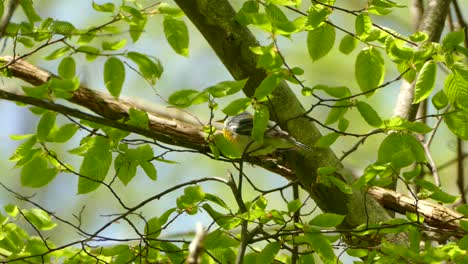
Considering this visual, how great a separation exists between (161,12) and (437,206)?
190cm

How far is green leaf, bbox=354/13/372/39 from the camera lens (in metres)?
2.73

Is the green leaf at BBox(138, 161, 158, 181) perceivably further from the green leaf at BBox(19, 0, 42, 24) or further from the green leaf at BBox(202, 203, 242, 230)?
the green leaf at BBox(19, 0, 42, 24)

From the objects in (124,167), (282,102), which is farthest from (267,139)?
(124,167)

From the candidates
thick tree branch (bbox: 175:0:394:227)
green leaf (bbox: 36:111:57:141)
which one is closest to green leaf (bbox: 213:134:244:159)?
thick tree branch (bbox: 175:0:394:227)

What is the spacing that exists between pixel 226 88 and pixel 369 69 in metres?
0.78

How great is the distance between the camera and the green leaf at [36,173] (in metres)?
2.91

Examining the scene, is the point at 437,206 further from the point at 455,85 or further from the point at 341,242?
the point at 455,85

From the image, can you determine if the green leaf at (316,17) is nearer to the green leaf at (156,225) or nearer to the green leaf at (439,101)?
the green leaf at (439,101)

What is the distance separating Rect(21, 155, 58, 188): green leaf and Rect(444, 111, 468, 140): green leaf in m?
1.75

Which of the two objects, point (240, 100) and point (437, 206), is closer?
point (240, 100)

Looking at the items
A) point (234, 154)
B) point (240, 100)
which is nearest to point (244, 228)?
point (234, 154)

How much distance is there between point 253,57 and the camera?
3.27 m

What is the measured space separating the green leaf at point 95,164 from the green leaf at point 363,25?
46.4 inches

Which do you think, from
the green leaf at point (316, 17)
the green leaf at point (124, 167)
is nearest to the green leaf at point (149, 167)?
the green leaf at point (124, 167)
